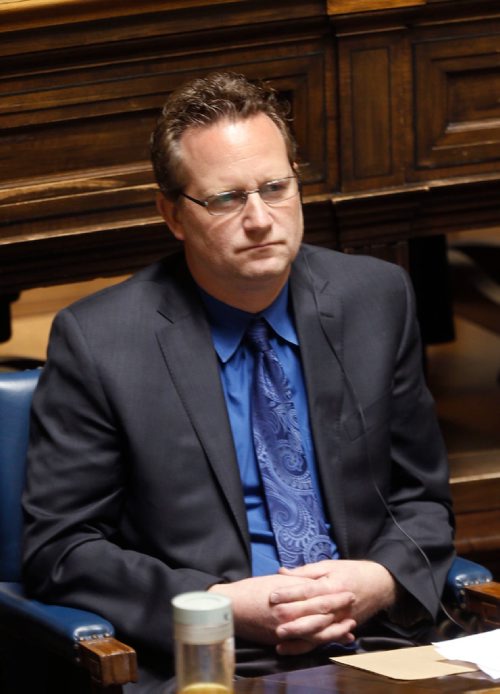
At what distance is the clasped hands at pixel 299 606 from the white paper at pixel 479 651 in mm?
321

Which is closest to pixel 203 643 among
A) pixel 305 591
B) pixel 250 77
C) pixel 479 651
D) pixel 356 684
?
pixel 356 684

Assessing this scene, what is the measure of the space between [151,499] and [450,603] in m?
0.62

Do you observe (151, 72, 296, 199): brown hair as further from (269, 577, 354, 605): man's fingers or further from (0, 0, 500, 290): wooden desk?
(269, 577, 354, 605): man's fingers

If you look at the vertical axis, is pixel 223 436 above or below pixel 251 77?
below

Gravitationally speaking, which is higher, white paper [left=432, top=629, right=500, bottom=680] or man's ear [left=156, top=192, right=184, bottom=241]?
man's ear [left=156, top=192, right=184, bottom=241]

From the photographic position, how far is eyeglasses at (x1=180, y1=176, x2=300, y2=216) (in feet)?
8.78

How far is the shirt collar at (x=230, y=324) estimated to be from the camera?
109 inches

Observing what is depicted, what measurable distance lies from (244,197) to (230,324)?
0.26 meters

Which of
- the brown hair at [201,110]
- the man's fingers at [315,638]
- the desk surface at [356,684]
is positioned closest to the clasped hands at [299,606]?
the man's fingers at [315,638]

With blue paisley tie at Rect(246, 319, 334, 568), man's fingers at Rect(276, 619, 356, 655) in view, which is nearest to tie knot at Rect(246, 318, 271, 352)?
blue paisley tie at Rect(246, 319, 334, 568)

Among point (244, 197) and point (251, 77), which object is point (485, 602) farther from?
point (251, 77)

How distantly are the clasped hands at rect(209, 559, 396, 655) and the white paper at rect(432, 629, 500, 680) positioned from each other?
1.05ft

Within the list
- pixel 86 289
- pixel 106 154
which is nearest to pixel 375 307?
pixel 106 154

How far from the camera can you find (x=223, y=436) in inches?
105
